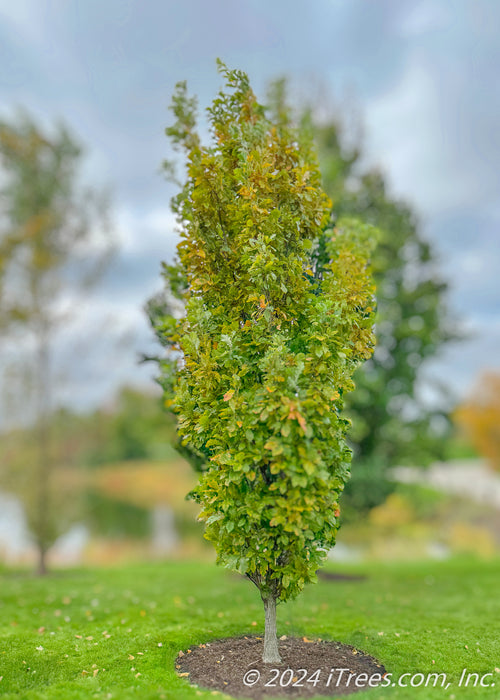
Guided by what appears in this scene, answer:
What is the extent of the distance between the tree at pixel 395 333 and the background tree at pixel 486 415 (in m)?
24.3

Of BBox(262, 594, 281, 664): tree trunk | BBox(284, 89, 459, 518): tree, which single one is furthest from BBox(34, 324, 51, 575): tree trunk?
BBox(262, 594, 281, 664): tree trunk

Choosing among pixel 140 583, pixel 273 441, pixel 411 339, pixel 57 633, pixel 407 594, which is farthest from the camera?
pixel 411 339

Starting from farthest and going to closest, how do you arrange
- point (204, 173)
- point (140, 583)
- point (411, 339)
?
point (411, 339), point (140, 583), point (204, 173)

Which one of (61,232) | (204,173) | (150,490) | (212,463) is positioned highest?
(61,232)

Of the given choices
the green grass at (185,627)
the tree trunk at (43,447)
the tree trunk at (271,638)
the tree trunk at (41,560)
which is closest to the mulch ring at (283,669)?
the tree trunk at (271,638)

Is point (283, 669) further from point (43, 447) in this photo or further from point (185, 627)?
point (43, 447)

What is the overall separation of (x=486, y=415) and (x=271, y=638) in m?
35.7

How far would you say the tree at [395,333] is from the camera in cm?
1448

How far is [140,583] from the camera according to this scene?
1364 cm

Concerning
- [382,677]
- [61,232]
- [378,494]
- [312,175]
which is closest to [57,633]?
[382,677]

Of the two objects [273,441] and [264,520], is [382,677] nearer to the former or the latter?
[264,520]

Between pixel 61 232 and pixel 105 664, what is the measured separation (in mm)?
12136

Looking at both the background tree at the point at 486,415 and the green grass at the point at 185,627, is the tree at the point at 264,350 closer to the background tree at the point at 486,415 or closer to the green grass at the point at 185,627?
the green grass at the point at 185,627

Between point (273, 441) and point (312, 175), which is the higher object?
point (312, 175)
